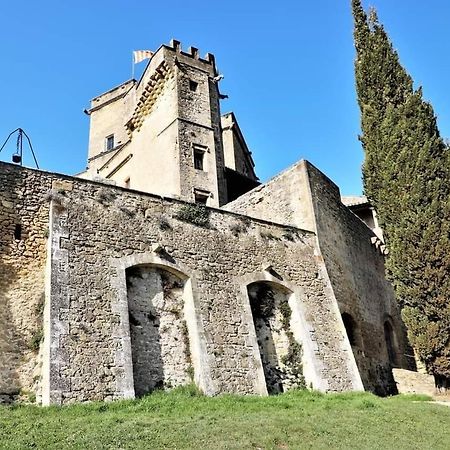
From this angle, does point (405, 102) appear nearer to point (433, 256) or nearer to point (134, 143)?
point (433, 256)

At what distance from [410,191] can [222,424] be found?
11.2 metres

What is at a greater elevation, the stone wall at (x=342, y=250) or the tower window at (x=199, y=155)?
the tower window at (x=199, y=155)

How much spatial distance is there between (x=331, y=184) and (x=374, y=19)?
682 cm

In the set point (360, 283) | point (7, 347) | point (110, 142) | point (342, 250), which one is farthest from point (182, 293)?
point (110, 142)

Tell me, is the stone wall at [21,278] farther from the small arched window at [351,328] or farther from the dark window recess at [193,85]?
the dark window recess at [193,85]

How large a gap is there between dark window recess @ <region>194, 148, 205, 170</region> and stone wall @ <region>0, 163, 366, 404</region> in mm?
8877

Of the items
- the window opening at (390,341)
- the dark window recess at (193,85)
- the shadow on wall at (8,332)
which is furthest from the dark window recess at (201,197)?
the shadow on wall at (8,332)

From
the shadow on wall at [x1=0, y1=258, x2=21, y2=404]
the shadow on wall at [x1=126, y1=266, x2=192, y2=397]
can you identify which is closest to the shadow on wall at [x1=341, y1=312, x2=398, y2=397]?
the shadow on wall at [x1=126, y1=266, x2=192, y2=397]

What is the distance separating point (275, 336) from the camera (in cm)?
1727

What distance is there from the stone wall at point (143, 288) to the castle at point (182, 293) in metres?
0.03

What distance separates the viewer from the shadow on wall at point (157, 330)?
1422 centimetres

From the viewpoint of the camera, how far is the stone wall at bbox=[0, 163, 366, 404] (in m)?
13.1

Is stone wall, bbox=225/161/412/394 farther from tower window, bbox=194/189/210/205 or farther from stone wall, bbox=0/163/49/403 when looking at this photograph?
stone wall, bbox=0/163/49/403

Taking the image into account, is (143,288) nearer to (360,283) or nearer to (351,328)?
(351,328)
